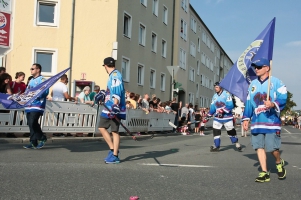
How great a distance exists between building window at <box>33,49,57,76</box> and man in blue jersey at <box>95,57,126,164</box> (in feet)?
55.2

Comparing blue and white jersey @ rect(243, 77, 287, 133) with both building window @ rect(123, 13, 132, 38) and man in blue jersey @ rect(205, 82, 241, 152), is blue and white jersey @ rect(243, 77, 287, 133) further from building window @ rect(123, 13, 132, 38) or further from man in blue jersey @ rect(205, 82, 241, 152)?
building window @ rect(123, 13, 132, 38)

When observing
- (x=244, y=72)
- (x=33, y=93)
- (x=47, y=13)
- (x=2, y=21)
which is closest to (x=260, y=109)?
(x=244, y=72)

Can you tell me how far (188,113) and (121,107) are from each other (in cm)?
1666

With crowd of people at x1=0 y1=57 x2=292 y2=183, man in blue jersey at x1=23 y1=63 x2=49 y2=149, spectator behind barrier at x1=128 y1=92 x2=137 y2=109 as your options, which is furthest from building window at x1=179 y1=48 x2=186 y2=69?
man in blue jersey at x1=23 y1=63 x2=49 y2=149

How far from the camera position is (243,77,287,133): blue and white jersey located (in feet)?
19.0

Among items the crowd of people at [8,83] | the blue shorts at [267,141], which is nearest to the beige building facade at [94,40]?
the crowd of people at [8,83]

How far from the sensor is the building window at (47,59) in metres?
23.3

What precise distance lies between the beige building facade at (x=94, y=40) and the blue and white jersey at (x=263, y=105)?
13161 mm

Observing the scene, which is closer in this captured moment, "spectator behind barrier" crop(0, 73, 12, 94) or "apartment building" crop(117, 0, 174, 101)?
"spectator behind barrier" crop(0, 73, 12, 94)

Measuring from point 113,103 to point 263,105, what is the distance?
259cm

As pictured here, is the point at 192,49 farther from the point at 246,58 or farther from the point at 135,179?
the point at 135,179

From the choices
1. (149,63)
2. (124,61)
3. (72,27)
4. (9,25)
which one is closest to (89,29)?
(72,27)

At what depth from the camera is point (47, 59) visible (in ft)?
77.3

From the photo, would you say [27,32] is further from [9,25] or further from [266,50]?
[266,50]
